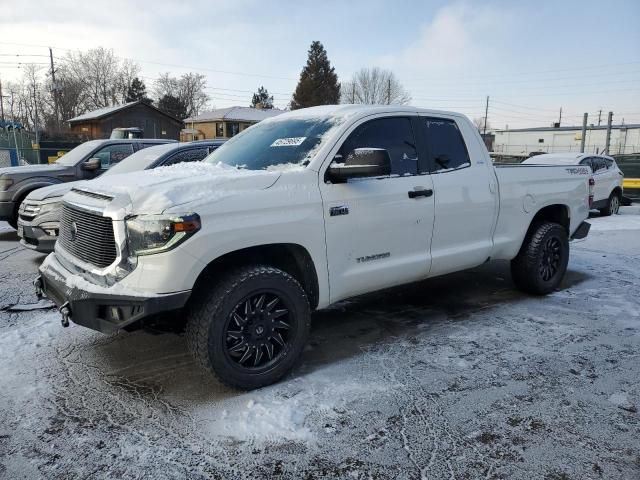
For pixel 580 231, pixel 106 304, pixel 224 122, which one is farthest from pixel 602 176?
pixel 224 122

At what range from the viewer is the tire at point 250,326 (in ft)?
10.3

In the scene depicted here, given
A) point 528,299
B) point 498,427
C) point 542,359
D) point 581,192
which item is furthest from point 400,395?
point 581,192

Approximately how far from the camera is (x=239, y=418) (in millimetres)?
3051

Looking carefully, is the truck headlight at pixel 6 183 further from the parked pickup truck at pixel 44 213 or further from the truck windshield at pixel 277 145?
the truck windshield at pixel 277 145

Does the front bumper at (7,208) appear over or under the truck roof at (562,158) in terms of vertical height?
under

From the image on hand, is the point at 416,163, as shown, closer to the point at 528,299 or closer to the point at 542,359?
the point at 542,359

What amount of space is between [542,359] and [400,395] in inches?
52.5

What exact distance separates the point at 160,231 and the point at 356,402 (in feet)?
5.33

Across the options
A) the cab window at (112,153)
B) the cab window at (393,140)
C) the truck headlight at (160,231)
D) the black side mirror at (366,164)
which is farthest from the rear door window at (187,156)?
the truck headlight at (160,231)

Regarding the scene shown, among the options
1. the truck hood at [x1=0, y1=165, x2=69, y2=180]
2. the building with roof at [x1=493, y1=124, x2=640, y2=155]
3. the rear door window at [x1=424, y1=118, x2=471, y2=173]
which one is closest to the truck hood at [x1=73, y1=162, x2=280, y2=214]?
the rear door window at [x1=424, y1=118, x2=471, y2=173]

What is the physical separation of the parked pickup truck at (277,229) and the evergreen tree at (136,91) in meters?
74.0

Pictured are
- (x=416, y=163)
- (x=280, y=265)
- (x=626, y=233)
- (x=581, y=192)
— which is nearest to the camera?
(x=280, y=265)

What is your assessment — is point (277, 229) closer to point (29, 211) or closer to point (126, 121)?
point (29, 211)

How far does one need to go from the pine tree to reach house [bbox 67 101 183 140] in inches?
750
